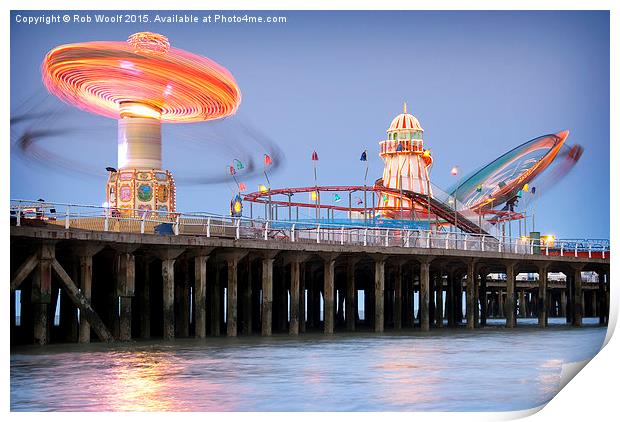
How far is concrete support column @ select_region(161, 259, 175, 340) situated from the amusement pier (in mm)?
44

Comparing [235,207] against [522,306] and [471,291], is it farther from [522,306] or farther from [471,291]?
[522,306]

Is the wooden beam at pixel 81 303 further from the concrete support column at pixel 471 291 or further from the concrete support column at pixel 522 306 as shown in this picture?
the concrete support column at pixel 522 306

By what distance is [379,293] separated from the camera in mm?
45906

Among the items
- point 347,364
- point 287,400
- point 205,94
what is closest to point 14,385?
point 287,400

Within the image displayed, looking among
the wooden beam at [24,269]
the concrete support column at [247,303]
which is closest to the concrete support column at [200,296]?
the concrete support column at [247,303]

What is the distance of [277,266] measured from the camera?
52750 millimetres

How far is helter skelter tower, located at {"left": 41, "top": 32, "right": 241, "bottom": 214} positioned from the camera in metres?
46.3

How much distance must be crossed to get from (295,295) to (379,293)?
398cm

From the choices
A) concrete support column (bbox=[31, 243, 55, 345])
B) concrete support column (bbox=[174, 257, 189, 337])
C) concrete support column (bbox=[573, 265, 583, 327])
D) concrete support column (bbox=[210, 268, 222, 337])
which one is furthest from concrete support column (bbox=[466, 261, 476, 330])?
concrete support column (bbox=[31, 243, 55, 345])

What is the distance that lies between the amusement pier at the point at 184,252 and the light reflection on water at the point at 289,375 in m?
2.42

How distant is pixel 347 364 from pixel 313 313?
87.2 feet

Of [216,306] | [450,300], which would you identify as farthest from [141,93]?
[450,300]

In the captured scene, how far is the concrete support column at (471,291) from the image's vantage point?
49.9 m

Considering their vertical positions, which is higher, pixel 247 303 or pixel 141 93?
pixel 141 93
